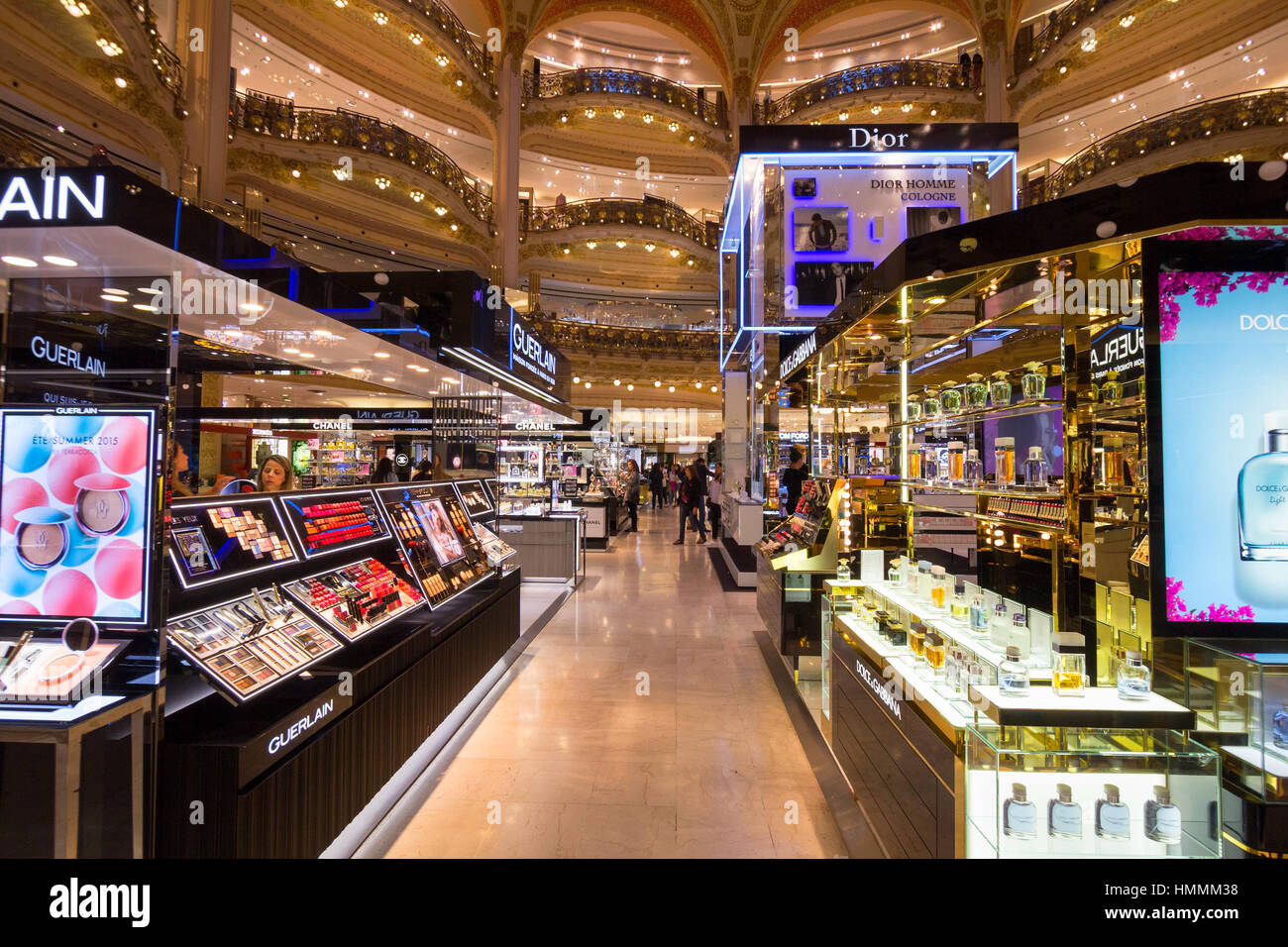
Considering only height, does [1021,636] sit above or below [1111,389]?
below

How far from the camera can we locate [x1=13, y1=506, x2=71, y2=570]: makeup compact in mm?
1687

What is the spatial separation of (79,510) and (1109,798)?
297 centimetres

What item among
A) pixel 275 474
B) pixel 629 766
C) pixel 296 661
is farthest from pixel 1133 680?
pixel 275 474

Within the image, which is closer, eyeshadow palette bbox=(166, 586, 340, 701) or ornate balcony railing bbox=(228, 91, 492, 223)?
eyeshadow palette bbox=(166, 586, 340, 701)

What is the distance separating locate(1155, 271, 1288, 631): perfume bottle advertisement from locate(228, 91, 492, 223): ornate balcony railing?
569 inches

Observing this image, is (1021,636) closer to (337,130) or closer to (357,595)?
(357,595)

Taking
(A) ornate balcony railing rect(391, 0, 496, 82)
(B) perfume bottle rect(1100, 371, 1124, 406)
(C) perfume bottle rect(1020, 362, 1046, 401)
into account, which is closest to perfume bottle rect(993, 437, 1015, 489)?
(C) perfume bottle rect(1020, 362, 1046, 401)

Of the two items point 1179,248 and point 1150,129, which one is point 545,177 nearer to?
point 1150,129

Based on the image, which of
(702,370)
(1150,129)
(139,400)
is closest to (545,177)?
(702,370)

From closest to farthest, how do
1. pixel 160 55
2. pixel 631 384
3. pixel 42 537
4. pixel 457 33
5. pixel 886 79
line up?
pixel 42 537
pixel 160 55
pixel 457 33
pixel 886 79
pixel 631 384

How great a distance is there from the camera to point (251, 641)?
220cm

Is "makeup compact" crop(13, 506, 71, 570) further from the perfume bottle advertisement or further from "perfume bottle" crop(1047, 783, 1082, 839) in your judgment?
the perfume bottle advertisement

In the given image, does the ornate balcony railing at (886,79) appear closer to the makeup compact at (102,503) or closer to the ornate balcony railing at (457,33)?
the ornate balcony railing at (457,33)
